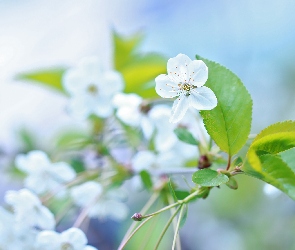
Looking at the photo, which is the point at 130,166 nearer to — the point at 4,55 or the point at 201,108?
the point at 201,108

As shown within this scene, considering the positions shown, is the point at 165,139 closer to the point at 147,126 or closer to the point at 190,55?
the point at 147,126

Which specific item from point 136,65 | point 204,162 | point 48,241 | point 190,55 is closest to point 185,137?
point 204,162

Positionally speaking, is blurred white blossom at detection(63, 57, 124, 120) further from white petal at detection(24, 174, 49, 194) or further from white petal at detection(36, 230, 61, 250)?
white petal at detection(36, 230, 61, 250)

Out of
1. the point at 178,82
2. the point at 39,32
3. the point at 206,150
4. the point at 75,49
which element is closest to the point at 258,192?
the point at 206,150

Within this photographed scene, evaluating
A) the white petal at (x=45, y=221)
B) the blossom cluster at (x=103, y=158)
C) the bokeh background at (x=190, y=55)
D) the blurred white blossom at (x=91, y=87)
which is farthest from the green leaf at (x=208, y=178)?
the bokeh background at (x=190, y=55)

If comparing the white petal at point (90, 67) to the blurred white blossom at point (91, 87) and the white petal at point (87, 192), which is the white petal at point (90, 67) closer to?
the blurred white blossom at point (91, 87)

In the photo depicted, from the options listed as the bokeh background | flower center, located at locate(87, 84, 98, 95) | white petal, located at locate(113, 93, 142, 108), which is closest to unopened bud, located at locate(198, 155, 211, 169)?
white petal, located at locate(113, 93, 142, 108)
